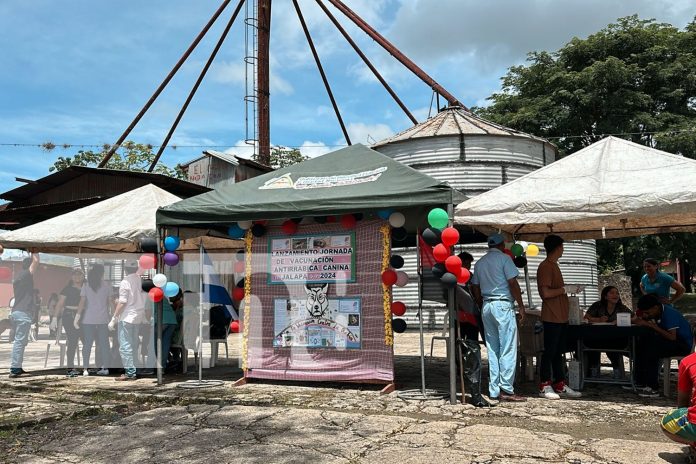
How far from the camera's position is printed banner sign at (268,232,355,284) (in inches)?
316

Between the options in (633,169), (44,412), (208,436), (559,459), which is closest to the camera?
(559,459)

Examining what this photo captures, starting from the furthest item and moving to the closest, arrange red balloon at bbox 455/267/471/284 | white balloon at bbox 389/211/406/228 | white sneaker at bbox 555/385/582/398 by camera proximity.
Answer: white balloon at bbox 389/211/406/228, white sneaker at bbox 555/385/582/398, red balloon at bbox 455/267/471/284

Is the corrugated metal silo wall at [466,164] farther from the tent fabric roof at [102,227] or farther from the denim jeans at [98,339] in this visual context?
the denim jeans at [98,339]

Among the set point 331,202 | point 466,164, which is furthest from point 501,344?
point 466,164

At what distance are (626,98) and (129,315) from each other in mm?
21734

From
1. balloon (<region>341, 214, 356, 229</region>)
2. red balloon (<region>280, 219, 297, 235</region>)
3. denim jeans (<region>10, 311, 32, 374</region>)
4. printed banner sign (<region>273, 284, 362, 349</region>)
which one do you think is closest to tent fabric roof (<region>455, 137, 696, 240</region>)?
balloon (<region>341, 214, 356, 229</region>)

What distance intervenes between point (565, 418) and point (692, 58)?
77.1 ft

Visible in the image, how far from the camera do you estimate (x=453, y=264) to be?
267 inches

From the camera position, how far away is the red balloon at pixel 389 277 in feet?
24.9

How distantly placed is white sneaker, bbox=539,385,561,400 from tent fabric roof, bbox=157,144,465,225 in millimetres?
2482

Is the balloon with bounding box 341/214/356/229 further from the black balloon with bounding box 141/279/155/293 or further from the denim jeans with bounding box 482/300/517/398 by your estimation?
the black balloon with bounding box 141/279/155/293

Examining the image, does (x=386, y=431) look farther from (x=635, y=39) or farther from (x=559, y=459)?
(x=635, y=39)

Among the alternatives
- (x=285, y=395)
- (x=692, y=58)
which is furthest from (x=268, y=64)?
(x=285, y=395)

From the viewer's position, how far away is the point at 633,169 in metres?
7.22
